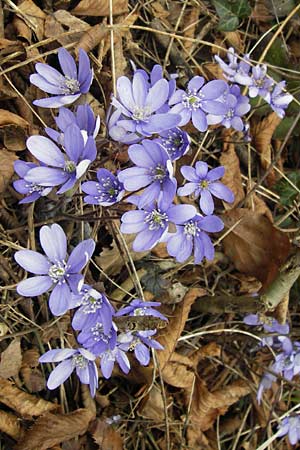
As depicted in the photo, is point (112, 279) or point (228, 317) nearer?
point (112, 279)

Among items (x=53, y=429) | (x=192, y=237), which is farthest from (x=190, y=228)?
(x=53, y=429)

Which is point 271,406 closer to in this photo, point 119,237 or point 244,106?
point 119,237

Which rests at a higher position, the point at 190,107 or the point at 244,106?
the point at 190,107

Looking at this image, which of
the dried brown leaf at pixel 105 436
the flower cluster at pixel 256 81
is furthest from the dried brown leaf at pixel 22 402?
the flower cluster at pixel 256 81

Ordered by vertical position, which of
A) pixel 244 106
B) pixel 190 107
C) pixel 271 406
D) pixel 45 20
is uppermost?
pixel 45 20

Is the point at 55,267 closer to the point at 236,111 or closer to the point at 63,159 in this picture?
the point at 63,159

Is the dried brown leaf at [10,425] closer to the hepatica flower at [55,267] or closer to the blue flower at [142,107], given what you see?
the hepatica flower at [55,267]

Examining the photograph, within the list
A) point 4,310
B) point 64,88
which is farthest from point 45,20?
point 4,310
